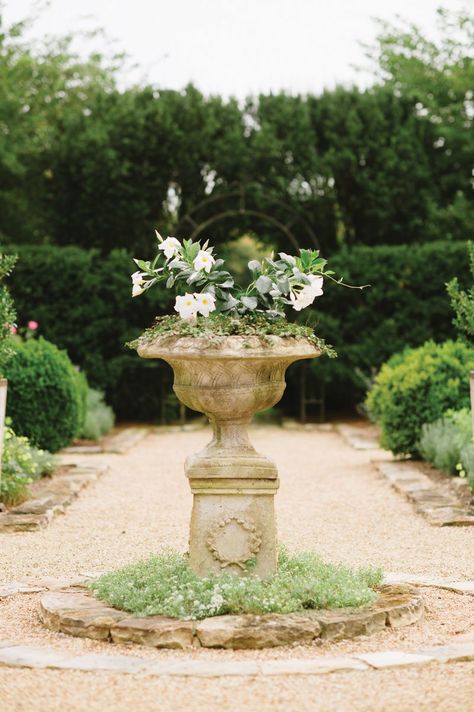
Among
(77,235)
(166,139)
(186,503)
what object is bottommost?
(186,503)

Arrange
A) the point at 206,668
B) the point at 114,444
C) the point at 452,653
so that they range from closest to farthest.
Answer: the point at 206,668, the point at 452,653, the point at 114,444

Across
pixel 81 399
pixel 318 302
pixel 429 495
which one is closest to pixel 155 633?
pixel 429 495

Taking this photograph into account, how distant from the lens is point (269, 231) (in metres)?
16.6

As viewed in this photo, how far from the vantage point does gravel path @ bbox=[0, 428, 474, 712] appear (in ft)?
12.8

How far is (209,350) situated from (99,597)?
51.1 inches

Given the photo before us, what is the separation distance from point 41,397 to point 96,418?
2761 millimetres

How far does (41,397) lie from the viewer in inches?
443

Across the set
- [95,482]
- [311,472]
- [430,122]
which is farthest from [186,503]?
[430,122]

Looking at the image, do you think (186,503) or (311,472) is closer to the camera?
(186,503)

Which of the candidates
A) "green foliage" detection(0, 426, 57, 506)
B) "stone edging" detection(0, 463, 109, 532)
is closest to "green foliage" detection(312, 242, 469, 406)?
"stone edging" detection(0, 463, 109, 532)

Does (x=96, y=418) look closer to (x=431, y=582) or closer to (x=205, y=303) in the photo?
(x=431, y=582)

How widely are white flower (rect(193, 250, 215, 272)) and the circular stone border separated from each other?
1.61m

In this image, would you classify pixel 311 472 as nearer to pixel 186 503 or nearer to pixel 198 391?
pixel 186 503

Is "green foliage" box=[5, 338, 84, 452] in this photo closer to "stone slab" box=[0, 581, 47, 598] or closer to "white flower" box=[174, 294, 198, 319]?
"stone slab" box=[0, 581, 47, 598]
